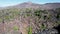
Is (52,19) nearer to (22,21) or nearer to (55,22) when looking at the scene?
(55,22)

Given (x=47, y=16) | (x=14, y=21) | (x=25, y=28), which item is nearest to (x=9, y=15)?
(x=14, y=21)

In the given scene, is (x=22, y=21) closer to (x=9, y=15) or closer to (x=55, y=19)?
(x=9, y=15)

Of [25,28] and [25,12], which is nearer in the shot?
[25,28]

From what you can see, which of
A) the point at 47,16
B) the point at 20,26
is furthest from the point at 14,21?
the point at 47,16

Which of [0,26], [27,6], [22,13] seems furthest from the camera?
[27,6]

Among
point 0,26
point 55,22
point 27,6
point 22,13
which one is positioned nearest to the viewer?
point 0,26

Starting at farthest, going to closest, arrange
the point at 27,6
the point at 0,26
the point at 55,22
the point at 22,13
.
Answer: the point at 27,6
the point at 22,13
the point at 55,22
the point at 0,26
